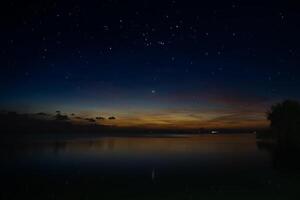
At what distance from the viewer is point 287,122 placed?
292 feet

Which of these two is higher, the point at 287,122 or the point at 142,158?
the point at 287,122

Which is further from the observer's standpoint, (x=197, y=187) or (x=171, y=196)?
(x=197, y=187)

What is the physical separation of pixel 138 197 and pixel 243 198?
866 centimetres

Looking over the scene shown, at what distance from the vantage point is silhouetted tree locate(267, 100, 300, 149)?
86919 millimetres

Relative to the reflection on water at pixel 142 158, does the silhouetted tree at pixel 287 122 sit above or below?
above

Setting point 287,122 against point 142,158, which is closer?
point 142,158

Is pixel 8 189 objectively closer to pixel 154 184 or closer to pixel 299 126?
pixel 154 184

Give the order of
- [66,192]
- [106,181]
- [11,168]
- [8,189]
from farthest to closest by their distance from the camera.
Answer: [11,168]
[106,181]
[8,189]
[66,192]

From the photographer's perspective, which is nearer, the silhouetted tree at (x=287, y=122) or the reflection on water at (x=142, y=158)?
the reflection on water at (x=142, y=158)

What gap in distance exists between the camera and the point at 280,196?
88.3ft

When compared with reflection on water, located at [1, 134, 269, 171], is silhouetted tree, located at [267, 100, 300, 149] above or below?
above

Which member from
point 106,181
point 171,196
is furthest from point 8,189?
point 171,196

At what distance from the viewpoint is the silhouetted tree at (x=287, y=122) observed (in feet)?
285

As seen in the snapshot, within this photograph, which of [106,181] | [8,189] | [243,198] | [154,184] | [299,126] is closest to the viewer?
[243,198]
